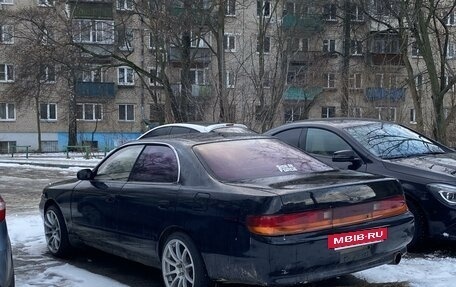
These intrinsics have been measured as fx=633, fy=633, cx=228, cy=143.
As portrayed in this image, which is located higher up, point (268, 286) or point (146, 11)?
point (146, 11)

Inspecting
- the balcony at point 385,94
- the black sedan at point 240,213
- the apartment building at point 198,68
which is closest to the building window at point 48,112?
the apartment building at point 198,68

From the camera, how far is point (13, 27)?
1261 inches

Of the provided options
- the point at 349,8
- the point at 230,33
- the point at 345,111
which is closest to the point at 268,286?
the point at 345,111

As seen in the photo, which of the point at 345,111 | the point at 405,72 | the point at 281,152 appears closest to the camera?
the point at 281,152

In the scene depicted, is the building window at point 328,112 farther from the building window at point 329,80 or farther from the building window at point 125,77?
the building window at point 125,77

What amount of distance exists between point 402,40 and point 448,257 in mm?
17861

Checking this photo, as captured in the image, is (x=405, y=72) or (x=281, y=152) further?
(x=405, y=72)

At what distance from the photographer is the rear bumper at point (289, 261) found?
4.69 meters

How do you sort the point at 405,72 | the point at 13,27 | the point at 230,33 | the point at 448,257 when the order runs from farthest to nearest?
the point at 230,33 → the point at 13,27 → the point at 405,72 → the point at 448,257

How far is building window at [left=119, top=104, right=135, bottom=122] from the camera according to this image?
164 feet

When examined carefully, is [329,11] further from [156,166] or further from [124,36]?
[156,166]

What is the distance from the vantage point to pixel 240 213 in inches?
191

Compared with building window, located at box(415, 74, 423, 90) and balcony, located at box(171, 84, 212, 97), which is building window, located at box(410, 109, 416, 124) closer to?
building window, located at box(415, 74, 423, 90)

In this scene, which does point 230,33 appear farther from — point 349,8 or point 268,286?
point 268,286
